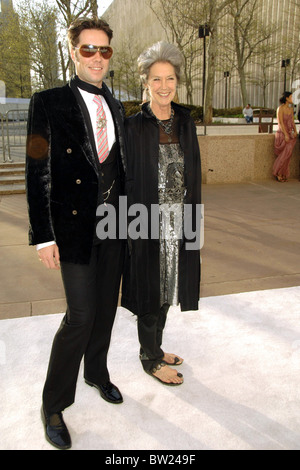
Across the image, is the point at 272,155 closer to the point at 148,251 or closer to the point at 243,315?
the point at 243,315

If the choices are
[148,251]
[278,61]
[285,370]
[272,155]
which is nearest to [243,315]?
[285,370]

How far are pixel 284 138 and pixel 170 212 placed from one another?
8.42m

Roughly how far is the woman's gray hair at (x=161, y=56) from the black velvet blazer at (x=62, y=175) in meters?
0.51

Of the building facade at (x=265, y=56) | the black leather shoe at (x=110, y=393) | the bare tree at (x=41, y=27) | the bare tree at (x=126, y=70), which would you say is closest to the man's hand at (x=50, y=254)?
the black leather shoe at (x=110, y=393)

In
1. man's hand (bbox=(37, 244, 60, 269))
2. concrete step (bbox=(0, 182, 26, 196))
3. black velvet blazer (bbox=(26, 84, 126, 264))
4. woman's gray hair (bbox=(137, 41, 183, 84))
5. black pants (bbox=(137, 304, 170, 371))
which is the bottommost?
black pants (bbox=(137, 304, 170, 371))

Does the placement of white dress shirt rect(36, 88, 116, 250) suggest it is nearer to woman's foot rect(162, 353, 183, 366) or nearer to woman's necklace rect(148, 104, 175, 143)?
woman's necklace rect(148, 104, 175, 143)

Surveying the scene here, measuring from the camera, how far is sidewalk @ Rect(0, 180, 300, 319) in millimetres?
4309

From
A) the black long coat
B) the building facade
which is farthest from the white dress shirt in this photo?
the building facade

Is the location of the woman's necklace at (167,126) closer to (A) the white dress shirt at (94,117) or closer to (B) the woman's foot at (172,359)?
(A) the white dress shirt at (94,117)

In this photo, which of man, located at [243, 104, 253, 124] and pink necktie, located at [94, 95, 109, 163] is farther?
man, located at [243, 104, 253, 124]

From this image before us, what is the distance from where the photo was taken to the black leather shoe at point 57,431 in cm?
227

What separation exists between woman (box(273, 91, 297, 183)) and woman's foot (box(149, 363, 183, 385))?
8.45 m

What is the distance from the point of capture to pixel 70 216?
2262 millimetres
